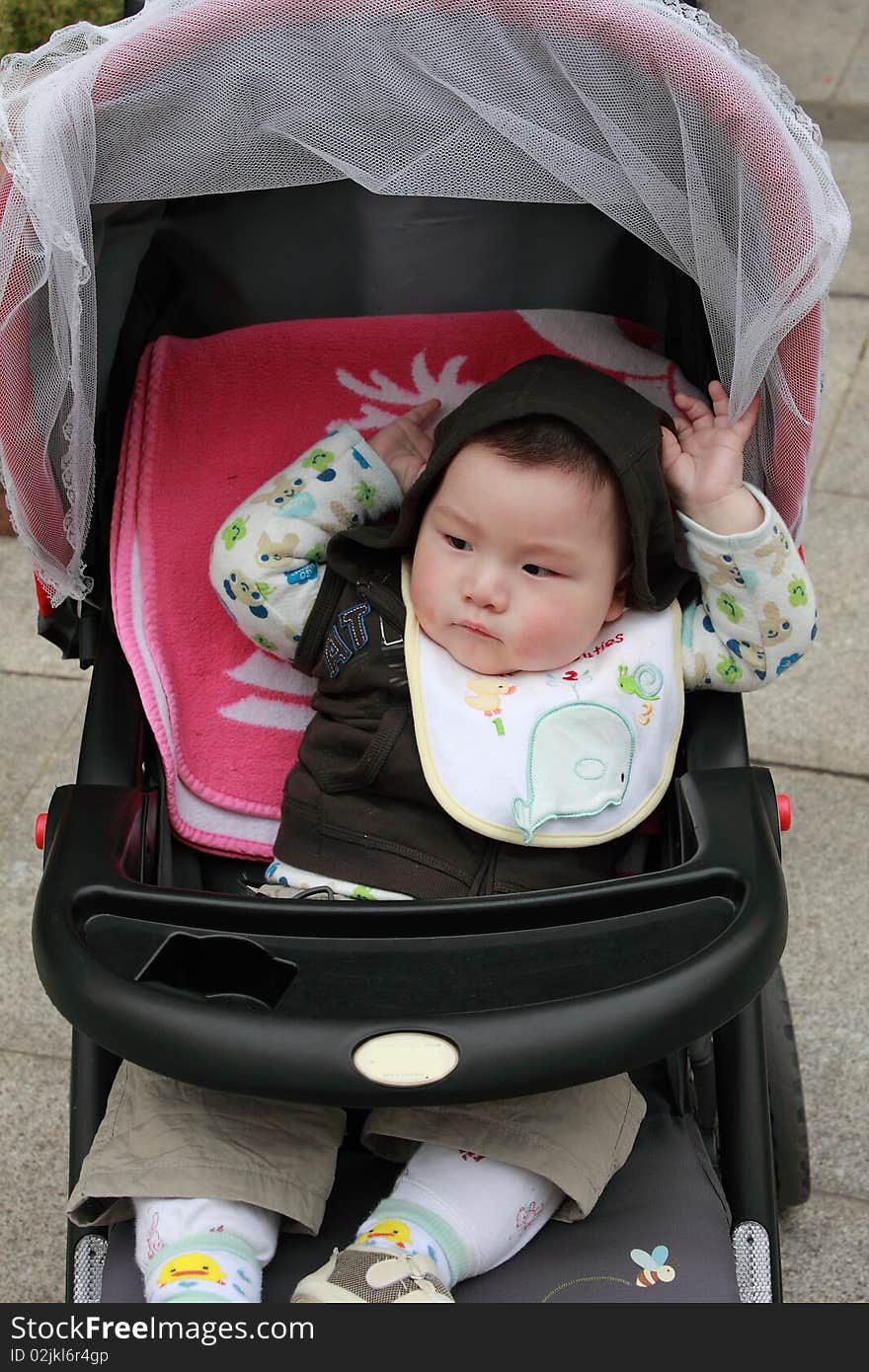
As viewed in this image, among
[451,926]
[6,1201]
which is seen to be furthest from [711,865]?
[6,1201]

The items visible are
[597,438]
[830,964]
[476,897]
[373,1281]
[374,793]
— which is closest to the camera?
[373,1281]

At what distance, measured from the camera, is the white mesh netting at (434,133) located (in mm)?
1263

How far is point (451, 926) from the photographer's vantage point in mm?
1289

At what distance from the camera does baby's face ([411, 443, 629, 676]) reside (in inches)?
56.3

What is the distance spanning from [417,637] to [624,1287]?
647 millimetres

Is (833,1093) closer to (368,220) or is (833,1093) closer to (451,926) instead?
(451,926)

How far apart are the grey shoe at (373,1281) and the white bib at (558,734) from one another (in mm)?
408

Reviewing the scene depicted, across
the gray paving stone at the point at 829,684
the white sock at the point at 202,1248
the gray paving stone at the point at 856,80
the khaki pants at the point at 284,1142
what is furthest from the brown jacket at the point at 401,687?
the gray paving stone at the point at 856,80

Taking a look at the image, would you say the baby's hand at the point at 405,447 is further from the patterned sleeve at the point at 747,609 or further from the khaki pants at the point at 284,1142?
the khaki pants at the point at 284,1142

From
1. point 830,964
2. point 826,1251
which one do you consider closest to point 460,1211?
point 826,1251

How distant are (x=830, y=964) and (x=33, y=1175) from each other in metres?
1.12

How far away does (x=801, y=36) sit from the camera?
185 inches

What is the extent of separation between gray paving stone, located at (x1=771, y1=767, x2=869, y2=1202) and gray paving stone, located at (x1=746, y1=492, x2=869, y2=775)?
61mm

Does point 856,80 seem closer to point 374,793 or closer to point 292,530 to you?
point 292,530
